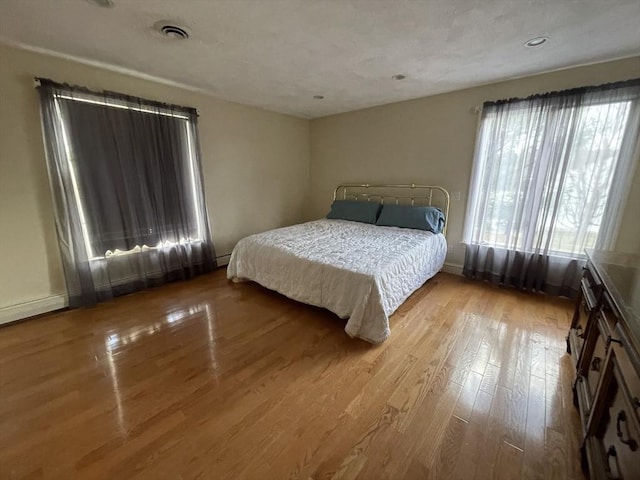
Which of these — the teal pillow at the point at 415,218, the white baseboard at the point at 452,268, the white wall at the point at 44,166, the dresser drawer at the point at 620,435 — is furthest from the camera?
the white baseboard at the point at 452,268

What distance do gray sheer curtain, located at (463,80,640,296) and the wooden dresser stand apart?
123 centimetres

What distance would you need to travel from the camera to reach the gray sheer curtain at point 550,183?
2422 mm

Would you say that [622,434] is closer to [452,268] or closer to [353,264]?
[353,264]

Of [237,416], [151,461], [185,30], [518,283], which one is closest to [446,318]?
[518,283]

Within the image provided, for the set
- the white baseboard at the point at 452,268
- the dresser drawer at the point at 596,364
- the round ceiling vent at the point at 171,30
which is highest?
the round ceiling vent at the point at 171,30

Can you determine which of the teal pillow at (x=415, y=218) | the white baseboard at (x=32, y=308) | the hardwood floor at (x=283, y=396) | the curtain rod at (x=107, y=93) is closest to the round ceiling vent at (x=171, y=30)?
the curtain rod at (x=107, y=93)

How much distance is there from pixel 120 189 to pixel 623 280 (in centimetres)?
393

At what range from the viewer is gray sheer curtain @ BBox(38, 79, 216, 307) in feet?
A: 7.93

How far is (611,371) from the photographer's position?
1.03 metres

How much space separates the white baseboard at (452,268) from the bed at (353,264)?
0.74ft

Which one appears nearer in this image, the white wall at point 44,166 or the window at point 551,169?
the white wall at point 44,166

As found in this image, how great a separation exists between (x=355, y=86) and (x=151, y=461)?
11.7 ft

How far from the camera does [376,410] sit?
4.93 feet

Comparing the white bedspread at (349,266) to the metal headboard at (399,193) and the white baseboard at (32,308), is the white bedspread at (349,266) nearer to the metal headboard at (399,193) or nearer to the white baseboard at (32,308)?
the metal headboard at (399,193)
